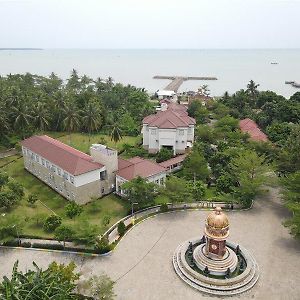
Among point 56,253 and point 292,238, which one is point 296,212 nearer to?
point 292,238

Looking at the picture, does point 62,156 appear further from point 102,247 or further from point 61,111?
point 61,111

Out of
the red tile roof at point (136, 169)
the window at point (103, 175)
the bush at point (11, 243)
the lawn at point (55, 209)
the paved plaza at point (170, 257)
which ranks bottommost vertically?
the lawn at point (55, 209)

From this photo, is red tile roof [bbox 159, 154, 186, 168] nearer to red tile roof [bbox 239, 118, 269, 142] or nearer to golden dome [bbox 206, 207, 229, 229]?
red tile roof [bbox 239, 118, 269, 142]

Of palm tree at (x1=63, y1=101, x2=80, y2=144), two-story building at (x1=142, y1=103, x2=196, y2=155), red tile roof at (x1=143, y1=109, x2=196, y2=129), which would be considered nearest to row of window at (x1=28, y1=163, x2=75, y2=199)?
palm tree at (x1=63, y1=101, x2=80, y2=144)

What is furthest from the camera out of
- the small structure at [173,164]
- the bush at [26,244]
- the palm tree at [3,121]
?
the palm tree at [3,121]

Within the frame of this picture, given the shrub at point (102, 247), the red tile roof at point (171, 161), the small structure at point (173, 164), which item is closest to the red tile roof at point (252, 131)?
the red tile roof at point (171, 161)

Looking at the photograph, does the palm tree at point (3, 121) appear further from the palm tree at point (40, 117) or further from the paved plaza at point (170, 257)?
the paved plaza at point (170, 257)
